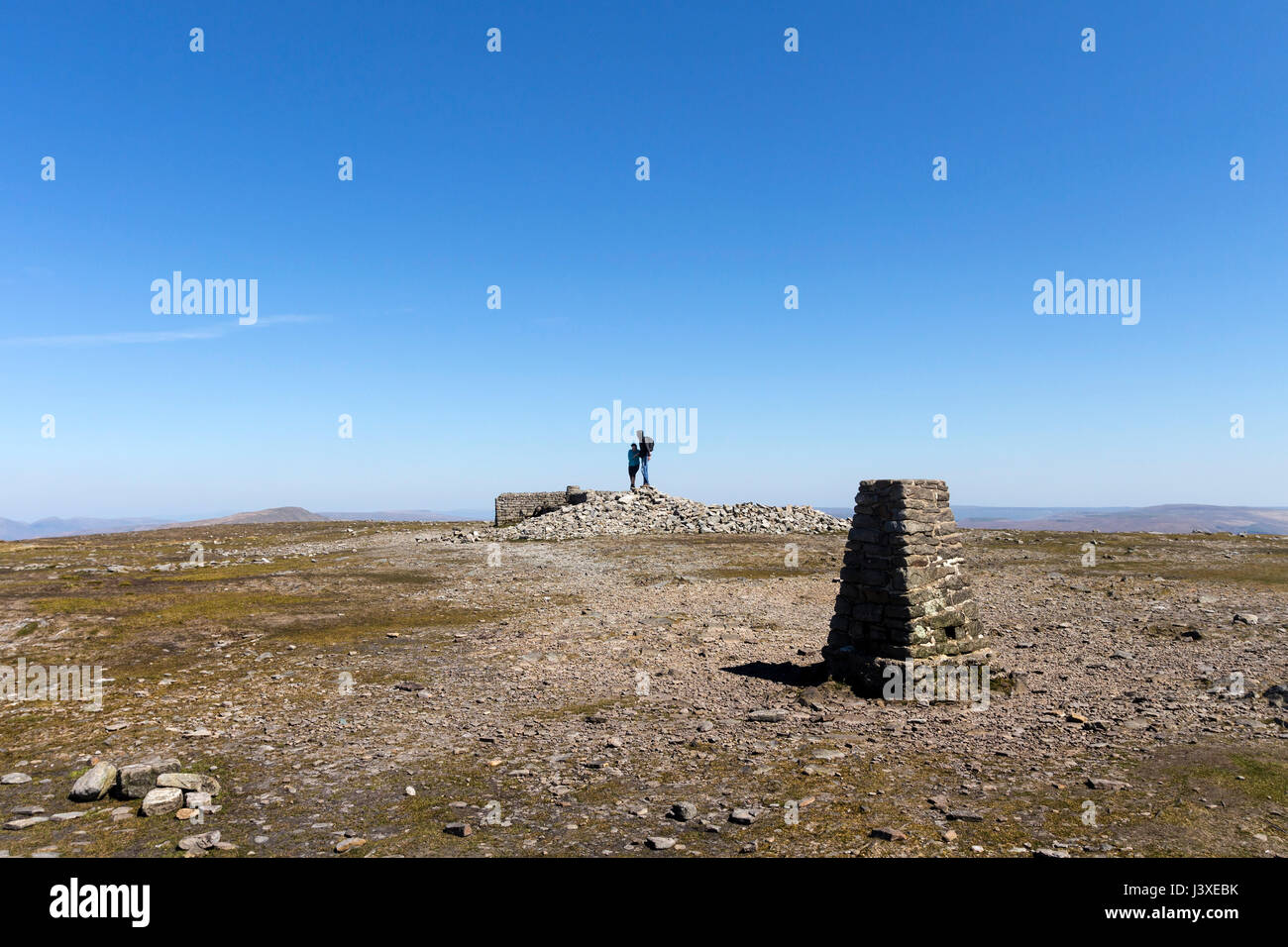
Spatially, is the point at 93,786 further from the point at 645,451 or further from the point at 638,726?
the point at 645,451

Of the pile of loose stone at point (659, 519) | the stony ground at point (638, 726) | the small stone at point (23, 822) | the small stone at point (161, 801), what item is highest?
the pile of loose stone at point (659, 519)

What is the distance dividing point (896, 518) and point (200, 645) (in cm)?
1460

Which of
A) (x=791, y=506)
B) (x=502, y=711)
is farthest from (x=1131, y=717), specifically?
(x=791, y=506)

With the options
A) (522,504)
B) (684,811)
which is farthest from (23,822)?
(522,504)

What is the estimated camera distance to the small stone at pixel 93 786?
738 centimetres

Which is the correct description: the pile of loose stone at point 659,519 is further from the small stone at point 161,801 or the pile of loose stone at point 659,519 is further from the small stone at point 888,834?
the small stone at point 888,834

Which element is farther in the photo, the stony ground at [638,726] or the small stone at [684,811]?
the small stone at [684,811]

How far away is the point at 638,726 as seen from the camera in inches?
392

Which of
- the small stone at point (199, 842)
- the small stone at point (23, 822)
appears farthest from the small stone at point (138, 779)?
the small stone at point (199, 842)

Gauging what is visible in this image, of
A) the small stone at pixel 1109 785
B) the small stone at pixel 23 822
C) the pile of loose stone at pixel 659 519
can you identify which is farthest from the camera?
the pile of loose stone at pixel 659 519

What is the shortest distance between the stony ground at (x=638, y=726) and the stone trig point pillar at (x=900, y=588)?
893 mm

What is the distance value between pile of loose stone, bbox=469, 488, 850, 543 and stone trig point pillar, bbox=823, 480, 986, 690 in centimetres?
2554

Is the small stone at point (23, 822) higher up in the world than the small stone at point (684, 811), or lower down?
higher up

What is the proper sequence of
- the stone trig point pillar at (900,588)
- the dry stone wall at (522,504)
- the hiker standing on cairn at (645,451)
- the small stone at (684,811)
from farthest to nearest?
the dry stone wall at (522,504) → the hiker standing on cairn at (645,451) → the stone trig point pillar at (900,588) → the small stone at (684,811)
